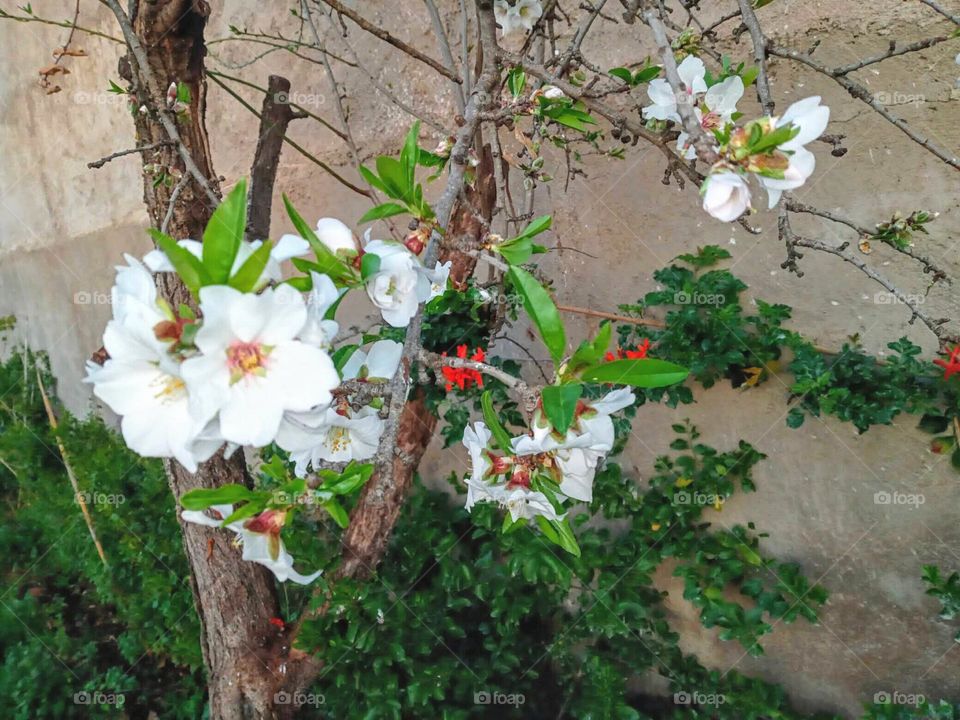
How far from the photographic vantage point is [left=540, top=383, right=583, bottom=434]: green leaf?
2.36 feet

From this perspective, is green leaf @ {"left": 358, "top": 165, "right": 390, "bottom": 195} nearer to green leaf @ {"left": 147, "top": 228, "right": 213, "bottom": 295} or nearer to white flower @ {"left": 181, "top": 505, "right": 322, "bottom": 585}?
green leaf @ {"left": 147, "top": 228, "right": 213, "bottom": 295}

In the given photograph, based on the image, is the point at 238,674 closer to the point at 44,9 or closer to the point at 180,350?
the point at 180,350

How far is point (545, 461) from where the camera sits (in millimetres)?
909

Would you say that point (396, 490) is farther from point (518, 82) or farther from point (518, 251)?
point (518, 251)

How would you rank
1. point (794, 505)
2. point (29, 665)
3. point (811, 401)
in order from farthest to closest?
point (29, 665) → point (794, 505) → point (811, 401)

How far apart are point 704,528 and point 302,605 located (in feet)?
4.59

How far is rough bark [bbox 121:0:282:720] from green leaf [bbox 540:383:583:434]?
4.02ft

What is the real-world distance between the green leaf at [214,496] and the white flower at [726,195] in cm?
59

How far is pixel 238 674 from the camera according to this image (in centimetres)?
194

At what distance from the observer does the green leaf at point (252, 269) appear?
24.1 inches

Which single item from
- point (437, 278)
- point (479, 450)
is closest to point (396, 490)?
point (479, 450)

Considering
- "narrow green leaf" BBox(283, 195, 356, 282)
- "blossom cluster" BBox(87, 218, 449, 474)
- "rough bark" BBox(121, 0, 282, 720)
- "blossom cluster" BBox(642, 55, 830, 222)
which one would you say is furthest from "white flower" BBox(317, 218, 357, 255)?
"rough bark" BBox(121, 0, 282, 720)

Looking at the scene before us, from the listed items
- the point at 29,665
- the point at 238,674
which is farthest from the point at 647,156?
the point at 29,665

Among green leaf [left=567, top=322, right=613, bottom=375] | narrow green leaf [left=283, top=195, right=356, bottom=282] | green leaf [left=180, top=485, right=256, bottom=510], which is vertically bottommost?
green leaf [left=180, top=485, right=256, bottom=510]
